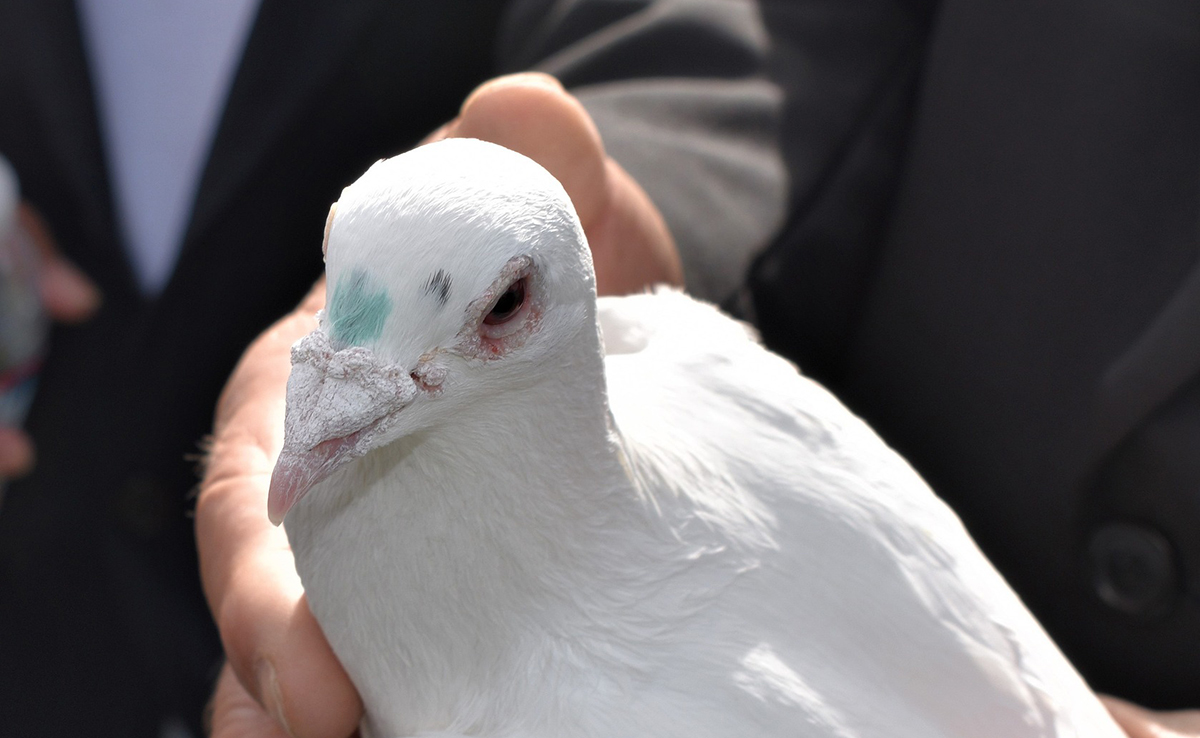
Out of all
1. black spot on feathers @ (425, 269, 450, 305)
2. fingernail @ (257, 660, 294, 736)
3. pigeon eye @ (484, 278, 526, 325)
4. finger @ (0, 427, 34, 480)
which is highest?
black spot on feathers @ (425, 269, 450, 305)

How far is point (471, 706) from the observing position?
860 millimetres

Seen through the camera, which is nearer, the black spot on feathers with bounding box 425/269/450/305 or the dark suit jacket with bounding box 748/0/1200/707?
the black spot on feathers with bounding box 425/269/450/305

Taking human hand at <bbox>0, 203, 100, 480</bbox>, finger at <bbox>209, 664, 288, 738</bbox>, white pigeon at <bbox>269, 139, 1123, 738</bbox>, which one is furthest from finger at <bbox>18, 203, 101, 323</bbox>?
white pigeon at <bbox>269, 139, 1123, 738</bbox>

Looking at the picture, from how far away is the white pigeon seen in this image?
2.17 ft

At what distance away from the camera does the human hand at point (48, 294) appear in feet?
5.69

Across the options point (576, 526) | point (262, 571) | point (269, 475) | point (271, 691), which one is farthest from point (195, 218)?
point (576, 526)

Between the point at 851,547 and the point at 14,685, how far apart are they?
184cm

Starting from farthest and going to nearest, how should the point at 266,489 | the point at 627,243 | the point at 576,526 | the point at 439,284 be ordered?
the point at 627,243
the point at 266,489
the point at 576,526
the point at 439,284

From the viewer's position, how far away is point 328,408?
0.66 m

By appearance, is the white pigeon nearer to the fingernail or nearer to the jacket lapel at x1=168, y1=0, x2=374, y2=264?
the fingernail

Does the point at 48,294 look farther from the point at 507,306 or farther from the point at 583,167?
the point at 507,306

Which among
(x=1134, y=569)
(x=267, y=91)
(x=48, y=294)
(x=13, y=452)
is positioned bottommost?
(x=13, y=452)

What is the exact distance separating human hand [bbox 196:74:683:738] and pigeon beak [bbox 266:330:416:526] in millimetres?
368

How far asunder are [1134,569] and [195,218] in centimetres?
142
